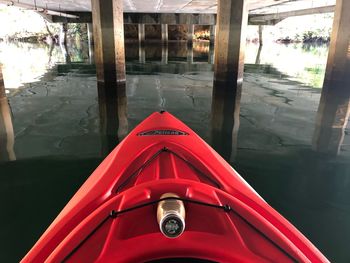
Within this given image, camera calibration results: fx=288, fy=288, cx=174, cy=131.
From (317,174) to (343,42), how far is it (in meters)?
9.14

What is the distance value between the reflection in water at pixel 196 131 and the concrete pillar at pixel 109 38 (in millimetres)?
569

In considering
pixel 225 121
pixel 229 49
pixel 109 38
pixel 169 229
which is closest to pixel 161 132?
pixel 169 229

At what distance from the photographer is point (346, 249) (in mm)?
2918

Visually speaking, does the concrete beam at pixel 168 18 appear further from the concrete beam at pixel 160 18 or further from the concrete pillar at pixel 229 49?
the concrete pillar at pixel 229 49

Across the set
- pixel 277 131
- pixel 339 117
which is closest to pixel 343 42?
pixel 339 117

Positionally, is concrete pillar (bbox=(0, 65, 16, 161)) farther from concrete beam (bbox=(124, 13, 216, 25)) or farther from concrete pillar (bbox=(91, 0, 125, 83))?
concrete beam (bbox=(124, 13, 216, 25))

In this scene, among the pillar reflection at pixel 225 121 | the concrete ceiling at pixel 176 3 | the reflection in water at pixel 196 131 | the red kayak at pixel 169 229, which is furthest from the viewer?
the concrete ceiling at pixel 176 3

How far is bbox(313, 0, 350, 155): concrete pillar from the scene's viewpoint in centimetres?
666

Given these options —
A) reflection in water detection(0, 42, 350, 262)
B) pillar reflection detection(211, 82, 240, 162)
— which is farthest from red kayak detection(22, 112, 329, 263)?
pillar reflection detection(211, 82, 240, 162)

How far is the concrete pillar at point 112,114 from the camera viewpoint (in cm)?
599

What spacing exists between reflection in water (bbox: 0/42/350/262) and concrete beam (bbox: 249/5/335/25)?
49.3ft

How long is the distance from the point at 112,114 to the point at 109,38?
4009 mm

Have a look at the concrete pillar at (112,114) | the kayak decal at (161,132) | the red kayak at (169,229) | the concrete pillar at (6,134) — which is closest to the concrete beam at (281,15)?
the concrete pillar at (112,114)

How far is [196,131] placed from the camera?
6.45 m
